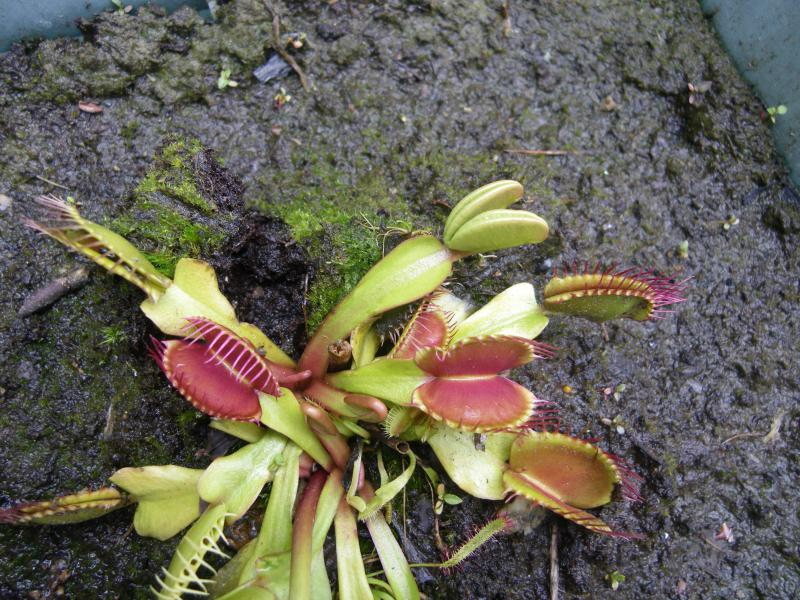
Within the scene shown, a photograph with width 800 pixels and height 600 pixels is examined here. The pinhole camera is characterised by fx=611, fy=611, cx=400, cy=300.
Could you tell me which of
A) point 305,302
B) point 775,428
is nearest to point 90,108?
point 305,302

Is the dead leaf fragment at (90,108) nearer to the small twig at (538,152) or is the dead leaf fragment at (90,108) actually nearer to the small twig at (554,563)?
the small twig at (538,152)

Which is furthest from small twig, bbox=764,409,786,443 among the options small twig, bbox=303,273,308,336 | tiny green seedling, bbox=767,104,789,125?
small twig, bbox=303,273,308,336

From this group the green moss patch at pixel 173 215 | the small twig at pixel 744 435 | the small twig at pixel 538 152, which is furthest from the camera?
the small twig at pixel 538 152

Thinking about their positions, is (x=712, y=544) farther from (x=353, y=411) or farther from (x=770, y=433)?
(x=353, y=411)

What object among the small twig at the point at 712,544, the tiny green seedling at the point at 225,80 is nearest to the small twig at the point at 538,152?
the tiny green seedling at the point at 225,80

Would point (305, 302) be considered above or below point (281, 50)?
below

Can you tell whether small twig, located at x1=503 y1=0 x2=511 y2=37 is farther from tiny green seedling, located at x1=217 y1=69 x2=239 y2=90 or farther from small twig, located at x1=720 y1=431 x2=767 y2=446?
small twig, located at x1=720 y1=431 x2=767 y2=446
